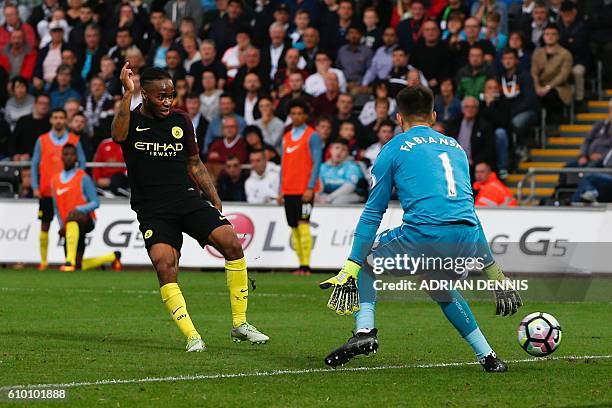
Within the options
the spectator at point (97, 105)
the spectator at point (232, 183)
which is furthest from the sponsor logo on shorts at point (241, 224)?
the spectator at point (97, 105)

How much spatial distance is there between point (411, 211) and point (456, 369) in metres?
1.31

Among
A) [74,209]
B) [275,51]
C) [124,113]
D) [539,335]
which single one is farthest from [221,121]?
[539,335]

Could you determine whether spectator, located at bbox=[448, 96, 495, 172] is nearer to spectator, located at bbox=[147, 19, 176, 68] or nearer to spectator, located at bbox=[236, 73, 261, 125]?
spectator, located at bbox=[236, 73, 261, 125]

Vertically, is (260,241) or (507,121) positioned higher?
(507,121)

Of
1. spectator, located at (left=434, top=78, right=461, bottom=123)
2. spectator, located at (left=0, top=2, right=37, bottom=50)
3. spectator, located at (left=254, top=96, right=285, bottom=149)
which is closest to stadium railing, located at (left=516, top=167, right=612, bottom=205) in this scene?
spectator, located at (left=434, top=78, right=461, bottom=123)

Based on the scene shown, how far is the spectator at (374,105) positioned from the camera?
77.8ft

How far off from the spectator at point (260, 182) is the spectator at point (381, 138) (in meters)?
1.55

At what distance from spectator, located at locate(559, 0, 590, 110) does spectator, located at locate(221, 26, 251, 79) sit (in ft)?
19.4

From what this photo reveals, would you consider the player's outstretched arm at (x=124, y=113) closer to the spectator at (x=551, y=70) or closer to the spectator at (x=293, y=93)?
the spectator at (x=293, y=93)

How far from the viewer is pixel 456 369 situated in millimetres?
9984

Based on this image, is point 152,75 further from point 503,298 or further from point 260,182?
point 260,182

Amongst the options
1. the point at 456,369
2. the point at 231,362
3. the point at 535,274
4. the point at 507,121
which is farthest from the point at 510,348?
the point at 507,121

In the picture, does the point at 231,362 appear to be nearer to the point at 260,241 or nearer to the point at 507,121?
the point at 260,241

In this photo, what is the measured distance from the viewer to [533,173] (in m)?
22.1
